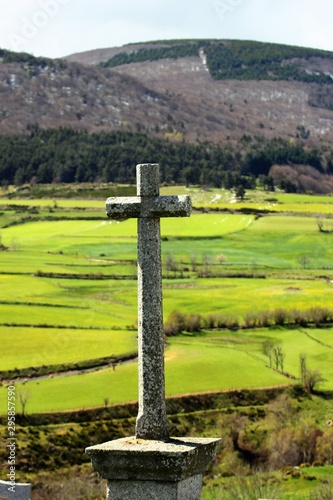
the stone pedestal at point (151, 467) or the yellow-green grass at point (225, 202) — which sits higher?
the stone pedestal at point (151, 467)

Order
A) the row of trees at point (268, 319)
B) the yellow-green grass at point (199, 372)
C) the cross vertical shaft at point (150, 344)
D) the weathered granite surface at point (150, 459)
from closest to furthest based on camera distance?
the weathered granite surface at point (150, 459) < the cross vertical shaft at point (150, 344) < the yellow-green grass at point (199, 372) < the row of trees at point (268, 319)

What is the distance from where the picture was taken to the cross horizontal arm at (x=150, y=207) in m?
10.5

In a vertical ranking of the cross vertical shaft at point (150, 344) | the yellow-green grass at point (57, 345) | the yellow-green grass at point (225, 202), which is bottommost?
the yellow-green grass at point (225, 202)

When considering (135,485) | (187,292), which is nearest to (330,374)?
(187,292)

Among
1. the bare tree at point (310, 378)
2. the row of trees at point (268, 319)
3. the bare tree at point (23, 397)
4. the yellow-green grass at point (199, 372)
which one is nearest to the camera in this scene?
the bare tree at point (23, 397)

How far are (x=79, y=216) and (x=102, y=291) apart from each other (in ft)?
192

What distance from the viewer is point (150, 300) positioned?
10.4 meters

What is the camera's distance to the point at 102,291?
91.6 metres

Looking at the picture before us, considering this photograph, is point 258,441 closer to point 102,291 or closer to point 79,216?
point 102,291

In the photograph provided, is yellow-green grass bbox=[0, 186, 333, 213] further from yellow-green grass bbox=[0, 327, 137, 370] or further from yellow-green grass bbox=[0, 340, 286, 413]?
yellow-green grass bbox=[0, 340, 286, 413]

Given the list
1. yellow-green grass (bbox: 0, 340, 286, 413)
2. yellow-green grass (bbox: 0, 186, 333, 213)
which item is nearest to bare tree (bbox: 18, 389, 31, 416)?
yellow-green grass (bbox: 0, 340, 286, 413)

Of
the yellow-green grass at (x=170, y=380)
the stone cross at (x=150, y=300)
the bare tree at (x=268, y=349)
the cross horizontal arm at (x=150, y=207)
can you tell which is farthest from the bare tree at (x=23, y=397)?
the stone cross at (x=150, y=300)

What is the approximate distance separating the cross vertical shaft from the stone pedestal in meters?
0.20

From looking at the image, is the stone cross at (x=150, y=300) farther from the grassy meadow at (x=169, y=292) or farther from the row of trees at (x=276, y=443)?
the grassy meadow at (x=169, y=292)
